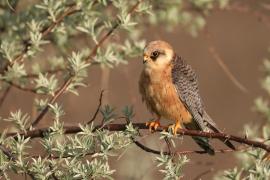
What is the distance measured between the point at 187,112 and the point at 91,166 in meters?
1.36

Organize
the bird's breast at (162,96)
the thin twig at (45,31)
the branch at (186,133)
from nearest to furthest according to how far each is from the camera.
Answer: the branch at (186,133) → the thin twig at (45,31) → the bird's breast at (162,96)

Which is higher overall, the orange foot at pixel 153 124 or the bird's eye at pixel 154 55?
the bird's eye at pixel 154 55

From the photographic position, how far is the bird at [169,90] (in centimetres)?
458

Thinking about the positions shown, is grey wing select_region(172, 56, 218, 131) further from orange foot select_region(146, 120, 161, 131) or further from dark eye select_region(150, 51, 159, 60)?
orange foot select_region(146, 120, 161, 131)

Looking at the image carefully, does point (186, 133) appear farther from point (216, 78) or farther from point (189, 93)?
point (216, 78)

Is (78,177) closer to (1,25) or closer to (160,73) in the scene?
(160,73)

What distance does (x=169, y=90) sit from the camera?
15.1 feet

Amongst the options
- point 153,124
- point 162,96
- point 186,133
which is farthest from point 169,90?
point 186,133

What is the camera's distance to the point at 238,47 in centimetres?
1222

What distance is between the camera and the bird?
458 centimetres

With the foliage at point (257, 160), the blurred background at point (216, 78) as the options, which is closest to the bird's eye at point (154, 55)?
the foliage at point (257, 160)

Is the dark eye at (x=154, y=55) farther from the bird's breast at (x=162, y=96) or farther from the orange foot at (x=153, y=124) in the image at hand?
the orange foot at (x=153, y=124)


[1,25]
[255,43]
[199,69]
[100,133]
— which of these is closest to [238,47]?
[255,43]

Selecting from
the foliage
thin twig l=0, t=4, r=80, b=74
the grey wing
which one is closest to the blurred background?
the foliage
